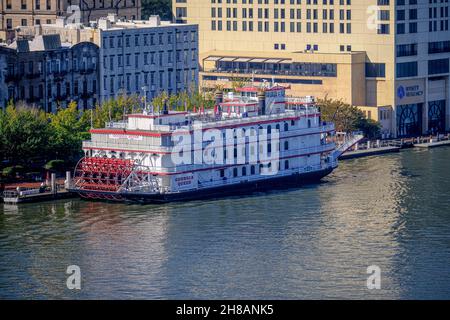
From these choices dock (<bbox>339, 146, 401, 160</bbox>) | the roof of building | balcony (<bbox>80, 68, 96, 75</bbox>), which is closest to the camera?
the roof of building

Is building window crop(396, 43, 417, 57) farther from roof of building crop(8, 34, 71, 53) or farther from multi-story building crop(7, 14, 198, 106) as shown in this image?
roof of building crop(8, 34, 71, 53)

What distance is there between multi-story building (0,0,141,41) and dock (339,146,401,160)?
98.4 feet

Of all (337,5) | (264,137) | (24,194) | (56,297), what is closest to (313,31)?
(337,5)

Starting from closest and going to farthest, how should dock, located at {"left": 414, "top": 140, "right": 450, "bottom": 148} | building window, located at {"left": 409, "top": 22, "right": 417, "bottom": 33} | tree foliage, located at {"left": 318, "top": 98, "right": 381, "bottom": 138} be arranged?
tree foliage, located at {"left": 318, "top": 98, "right": 381, "bottom": 138}
dock, located at {"left": 414, "top": 140, "right": 450, "bottom": 148}
building window, located at {"left": 409, "top": 22, "right": 417, "bottom": 33}

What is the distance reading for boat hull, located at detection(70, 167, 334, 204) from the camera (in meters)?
112

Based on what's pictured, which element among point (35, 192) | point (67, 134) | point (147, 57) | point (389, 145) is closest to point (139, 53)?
point (147, 57)

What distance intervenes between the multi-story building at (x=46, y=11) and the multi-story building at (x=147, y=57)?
13.2m

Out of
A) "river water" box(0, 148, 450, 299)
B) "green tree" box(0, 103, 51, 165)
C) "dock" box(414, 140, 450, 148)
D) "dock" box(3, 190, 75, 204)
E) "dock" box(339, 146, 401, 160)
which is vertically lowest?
"river water" box(0, 148, 450, 299)

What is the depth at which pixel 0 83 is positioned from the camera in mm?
126938

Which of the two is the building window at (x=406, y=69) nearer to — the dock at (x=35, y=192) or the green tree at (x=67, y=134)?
the green tree at (x=67, y=134)

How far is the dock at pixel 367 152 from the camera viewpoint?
134375 millimetres

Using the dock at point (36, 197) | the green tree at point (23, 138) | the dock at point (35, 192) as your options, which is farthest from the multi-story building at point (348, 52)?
the dock at point (36, 197)

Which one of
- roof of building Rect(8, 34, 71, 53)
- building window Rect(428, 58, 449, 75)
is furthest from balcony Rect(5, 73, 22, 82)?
building window Rect(428, 58, 449, 75)

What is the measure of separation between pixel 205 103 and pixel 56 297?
4898cm
